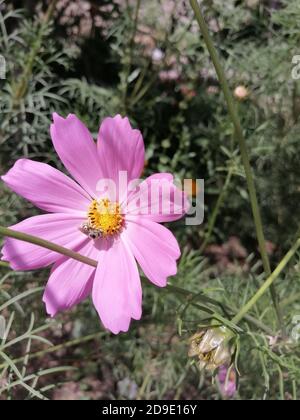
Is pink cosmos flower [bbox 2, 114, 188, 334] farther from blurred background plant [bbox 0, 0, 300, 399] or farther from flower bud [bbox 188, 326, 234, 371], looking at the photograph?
blurred background plant [bbox 0, 0, 300, 399]

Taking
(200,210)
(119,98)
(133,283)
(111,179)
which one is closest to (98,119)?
(119,98)

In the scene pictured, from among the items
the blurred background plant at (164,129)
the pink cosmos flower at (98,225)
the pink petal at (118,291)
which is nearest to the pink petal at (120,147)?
the pink cosmos flower at (98,225)

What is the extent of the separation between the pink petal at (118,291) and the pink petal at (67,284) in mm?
20

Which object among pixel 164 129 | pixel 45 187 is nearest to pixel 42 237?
pixel 45 187

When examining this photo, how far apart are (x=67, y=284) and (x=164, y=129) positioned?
798 millimetres

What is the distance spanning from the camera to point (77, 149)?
0.62m

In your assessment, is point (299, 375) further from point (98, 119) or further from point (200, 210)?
point (98, 119)

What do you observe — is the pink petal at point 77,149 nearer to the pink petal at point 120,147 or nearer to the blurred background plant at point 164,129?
the pink petal at point 120,147

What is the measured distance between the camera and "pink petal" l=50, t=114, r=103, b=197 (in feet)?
1.91

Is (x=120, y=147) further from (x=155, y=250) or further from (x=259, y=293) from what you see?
(x=259, y=293)

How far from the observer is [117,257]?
642 millimetres

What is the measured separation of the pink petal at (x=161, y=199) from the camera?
0.56 metres

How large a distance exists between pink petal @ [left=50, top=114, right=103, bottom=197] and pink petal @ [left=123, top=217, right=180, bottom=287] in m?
0.08
